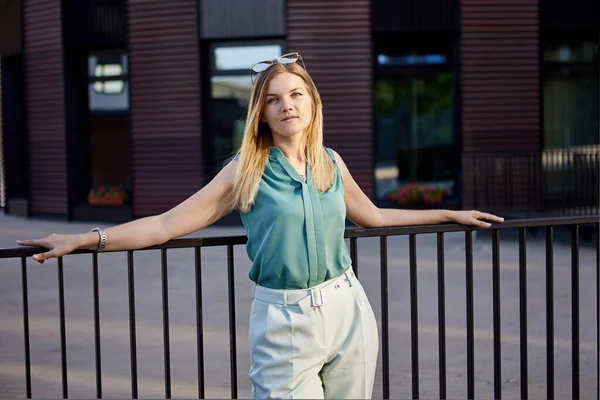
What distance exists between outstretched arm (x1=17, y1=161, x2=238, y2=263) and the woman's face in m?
0.22

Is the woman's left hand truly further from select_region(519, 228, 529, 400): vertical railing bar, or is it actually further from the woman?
the woman

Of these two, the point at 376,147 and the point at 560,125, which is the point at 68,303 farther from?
the point at 560,125

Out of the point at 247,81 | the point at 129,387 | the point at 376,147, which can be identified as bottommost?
the point at 129,387

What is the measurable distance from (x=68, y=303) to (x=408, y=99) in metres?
10.6

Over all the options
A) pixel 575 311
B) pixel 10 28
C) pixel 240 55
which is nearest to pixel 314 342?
pixel 575 311

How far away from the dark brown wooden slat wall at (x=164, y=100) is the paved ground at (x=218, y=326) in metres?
5.29

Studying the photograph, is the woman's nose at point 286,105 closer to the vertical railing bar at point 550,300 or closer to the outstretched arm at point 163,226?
the outstretched arm at point 163,226

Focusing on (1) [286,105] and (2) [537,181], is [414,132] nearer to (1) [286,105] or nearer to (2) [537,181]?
(2) [537,181]

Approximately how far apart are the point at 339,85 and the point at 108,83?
203 inches

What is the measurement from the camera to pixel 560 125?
62.1 ft

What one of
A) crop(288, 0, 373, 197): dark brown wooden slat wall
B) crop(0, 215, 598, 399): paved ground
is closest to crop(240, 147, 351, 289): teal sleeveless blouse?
crop(0, 215, 598, 399): paved ground

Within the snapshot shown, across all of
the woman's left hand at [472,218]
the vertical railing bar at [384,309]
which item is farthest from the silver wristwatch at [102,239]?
the woman's left hand at [472,218]

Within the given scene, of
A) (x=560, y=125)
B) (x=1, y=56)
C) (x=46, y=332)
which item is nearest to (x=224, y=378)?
(x=46, y=332)

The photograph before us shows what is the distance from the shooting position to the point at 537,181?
53.3ft
